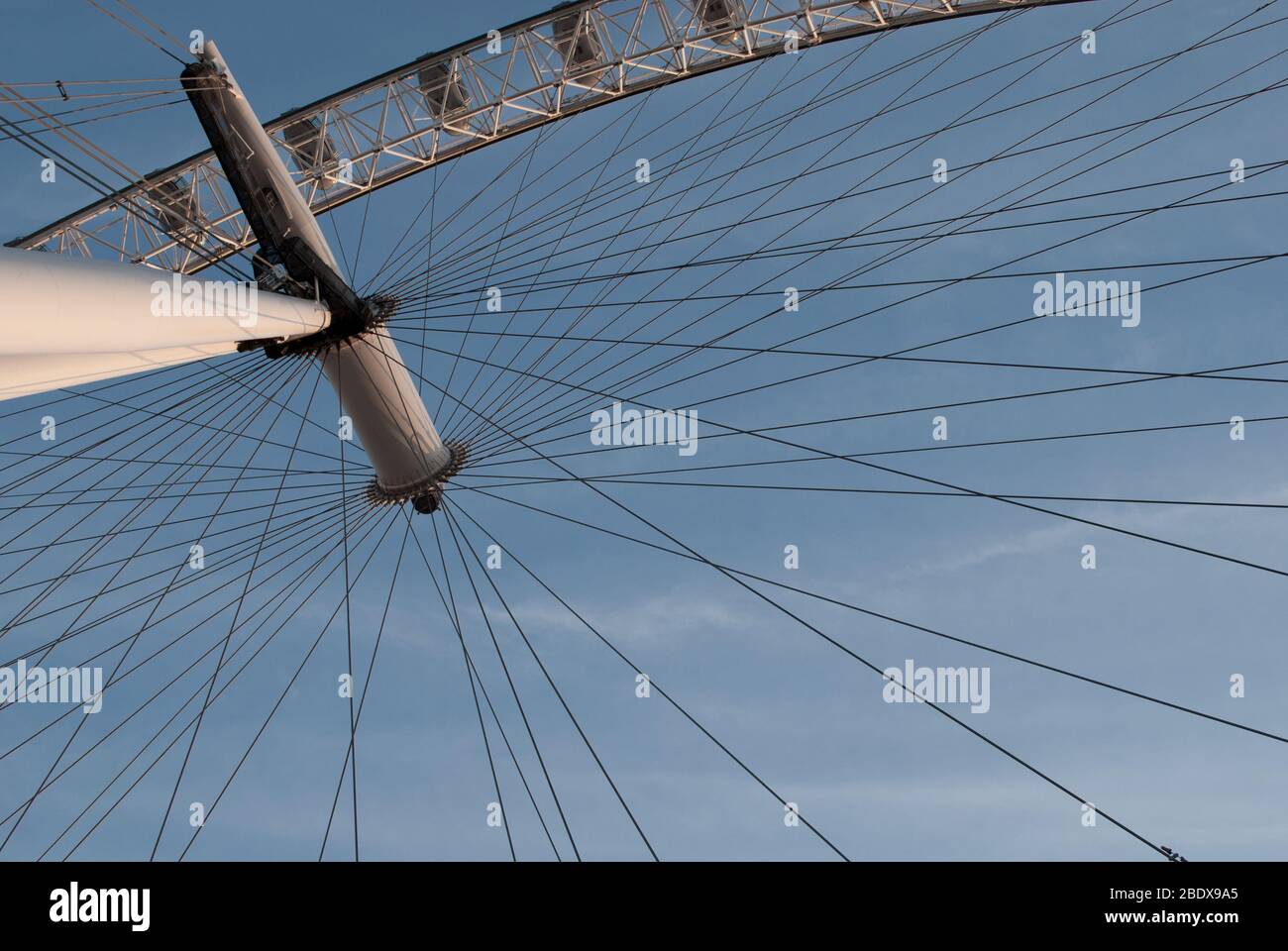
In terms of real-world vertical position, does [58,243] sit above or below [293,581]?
above

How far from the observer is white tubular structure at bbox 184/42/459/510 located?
50.9 feet

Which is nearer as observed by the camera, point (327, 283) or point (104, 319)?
point (104, 319)

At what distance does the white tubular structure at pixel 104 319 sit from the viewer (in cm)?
692

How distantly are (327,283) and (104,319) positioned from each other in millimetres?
7863

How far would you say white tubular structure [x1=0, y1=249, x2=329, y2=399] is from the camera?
692cm

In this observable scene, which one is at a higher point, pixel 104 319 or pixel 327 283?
pixel 327 283

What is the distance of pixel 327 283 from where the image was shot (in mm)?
15391

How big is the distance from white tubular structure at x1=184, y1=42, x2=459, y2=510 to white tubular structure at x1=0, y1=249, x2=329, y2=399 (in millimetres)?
4495

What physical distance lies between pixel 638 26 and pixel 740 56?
2018 mm

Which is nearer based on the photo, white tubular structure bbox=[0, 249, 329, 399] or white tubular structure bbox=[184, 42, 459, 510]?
white tubular structure bbox=[0, 249, 329, 399]
